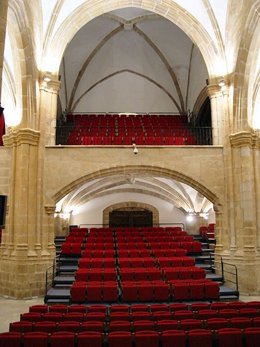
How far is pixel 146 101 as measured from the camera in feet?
60.7

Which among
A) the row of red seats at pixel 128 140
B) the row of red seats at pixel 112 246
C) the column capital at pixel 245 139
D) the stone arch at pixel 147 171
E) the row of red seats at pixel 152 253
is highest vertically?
the row of red seats at pixel 128 140

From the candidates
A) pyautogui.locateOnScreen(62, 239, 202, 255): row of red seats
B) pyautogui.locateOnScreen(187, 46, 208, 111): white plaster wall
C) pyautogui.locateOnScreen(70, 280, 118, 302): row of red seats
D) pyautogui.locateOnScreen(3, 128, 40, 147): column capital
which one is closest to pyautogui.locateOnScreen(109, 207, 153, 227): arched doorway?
pyautogui.locateOnScreen(62, 239, 202, 255): row of red seats

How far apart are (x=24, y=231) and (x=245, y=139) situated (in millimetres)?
7044

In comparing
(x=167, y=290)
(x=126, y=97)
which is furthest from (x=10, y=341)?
(x=126, y=97)

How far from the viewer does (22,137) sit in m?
10.5

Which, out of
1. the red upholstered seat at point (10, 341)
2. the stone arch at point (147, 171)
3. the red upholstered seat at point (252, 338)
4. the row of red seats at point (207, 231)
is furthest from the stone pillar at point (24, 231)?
the row of red seats at point (207, 231)

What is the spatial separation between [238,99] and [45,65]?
6.13 metres

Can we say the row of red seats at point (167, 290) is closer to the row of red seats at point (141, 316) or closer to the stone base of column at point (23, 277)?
the row of red seats at point (141, 316)

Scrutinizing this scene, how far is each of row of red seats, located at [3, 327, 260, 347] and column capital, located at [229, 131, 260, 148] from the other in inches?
267

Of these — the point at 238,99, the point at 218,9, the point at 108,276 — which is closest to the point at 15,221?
the point at 108,276

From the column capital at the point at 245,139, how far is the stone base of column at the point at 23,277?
6.69m

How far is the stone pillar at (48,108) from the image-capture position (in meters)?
11.0

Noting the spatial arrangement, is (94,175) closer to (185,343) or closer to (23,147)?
(23,147)

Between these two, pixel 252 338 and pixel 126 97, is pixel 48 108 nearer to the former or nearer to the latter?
pixel 126 97
